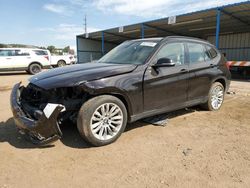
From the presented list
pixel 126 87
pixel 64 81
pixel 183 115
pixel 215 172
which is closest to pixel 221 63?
pixel 183 115

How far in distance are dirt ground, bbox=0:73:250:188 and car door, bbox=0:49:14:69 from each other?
1313cm

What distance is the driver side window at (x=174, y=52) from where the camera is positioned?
4104 mm

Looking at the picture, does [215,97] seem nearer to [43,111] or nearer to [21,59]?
[43,111]

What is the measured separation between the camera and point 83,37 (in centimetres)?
2577

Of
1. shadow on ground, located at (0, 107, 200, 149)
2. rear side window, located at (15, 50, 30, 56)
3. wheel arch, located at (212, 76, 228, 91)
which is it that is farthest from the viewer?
rear side window, located at (15, 50, 30, 56)

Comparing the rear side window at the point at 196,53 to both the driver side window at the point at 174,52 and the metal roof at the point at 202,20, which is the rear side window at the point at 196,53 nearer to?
the driver side window at the point at 174,52

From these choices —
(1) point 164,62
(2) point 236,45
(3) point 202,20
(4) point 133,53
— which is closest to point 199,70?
(1) point 164,62

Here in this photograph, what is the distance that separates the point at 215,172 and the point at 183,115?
2.34 meters

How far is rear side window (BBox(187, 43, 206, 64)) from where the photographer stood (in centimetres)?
466

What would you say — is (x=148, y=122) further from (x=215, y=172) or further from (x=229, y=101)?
(x=229, y=101)

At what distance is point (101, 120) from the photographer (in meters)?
3.42

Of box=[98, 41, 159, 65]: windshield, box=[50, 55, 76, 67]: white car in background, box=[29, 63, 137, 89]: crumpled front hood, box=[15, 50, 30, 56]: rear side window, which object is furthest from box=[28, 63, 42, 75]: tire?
box=[29, 63, 137, 89]: crumpled front hood

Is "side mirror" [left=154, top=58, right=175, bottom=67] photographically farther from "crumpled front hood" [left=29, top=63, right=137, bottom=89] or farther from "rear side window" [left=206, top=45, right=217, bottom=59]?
"rear side window" [left=206, top=45, right=217, bottom=59]

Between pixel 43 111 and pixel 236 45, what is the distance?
22.0 metres
